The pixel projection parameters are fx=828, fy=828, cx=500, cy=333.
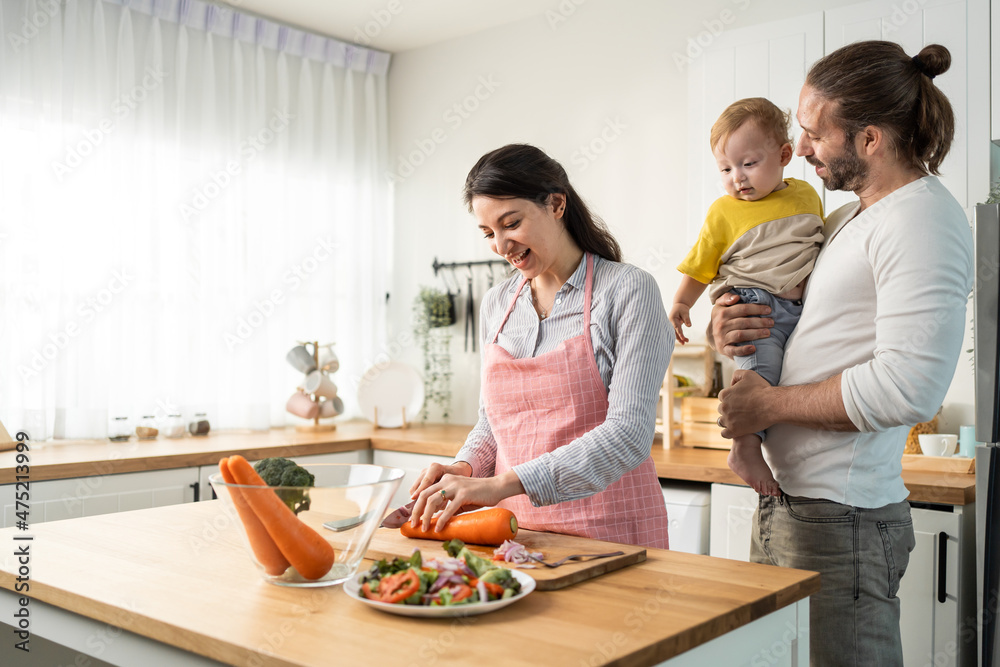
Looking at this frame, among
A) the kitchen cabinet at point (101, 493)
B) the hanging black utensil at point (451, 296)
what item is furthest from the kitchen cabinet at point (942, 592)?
the hanging black utensil at point (451, 296)

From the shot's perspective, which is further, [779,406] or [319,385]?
[319,385]

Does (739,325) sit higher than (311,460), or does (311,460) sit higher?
(739,325)

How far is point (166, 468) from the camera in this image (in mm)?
2809

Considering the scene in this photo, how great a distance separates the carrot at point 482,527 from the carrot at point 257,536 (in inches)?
11.5

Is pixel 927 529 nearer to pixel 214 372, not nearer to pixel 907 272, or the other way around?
Answer: pixel 907 272

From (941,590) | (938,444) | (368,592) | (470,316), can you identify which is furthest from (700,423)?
(368,592)

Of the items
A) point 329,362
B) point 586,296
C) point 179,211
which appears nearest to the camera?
point 586,296

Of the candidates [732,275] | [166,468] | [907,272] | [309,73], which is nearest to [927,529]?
[732,275]

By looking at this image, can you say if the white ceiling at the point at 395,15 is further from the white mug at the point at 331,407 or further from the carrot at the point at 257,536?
the carrot at the point at 257,536

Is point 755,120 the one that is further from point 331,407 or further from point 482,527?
point 331,407

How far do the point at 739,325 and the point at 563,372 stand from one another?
332mm

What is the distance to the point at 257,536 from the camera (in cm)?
110

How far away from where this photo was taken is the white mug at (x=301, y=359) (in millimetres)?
3695

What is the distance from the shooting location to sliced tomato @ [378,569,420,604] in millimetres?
990
